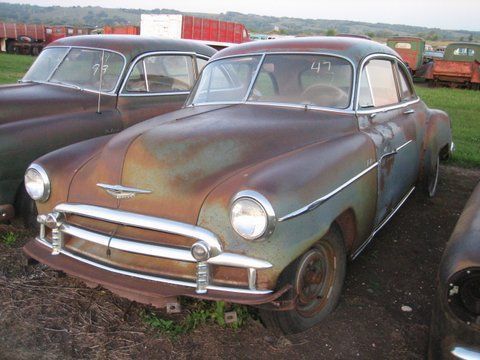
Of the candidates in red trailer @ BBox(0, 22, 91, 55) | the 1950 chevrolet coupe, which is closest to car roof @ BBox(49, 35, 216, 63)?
the 1950 chevrolet coupe

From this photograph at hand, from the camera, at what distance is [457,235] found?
89.8 inches

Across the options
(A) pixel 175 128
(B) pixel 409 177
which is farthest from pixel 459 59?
(A) pixel 175 128

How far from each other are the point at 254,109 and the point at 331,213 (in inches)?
47.3

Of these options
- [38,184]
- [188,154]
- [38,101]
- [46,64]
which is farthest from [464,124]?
[38,184]

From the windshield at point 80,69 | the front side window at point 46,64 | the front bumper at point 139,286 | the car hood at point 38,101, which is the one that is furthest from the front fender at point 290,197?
the front side window at point 46,64

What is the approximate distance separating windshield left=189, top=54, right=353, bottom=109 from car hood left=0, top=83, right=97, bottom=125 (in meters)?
1.70

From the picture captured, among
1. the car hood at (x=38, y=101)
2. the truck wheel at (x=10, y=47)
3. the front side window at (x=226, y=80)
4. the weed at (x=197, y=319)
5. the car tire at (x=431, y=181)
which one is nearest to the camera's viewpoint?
the weed at (x=197, y=319)

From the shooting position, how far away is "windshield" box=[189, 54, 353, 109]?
365cm

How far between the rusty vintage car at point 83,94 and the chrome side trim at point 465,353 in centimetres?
330

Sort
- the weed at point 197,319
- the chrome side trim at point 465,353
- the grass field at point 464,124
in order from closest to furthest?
the chrome side trim at point 465,353
the weed at point 197,319
the grass field at point 464,124

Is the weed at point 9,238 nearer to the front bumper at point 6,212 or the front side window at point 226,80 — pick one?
the front bumper at point 6,212

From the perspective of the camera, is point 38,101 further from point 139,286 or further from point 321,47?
point 139,286

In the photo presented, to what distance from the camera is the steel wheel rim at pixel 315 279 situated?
105 inches

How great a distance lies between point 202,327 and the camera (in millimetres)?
2889
